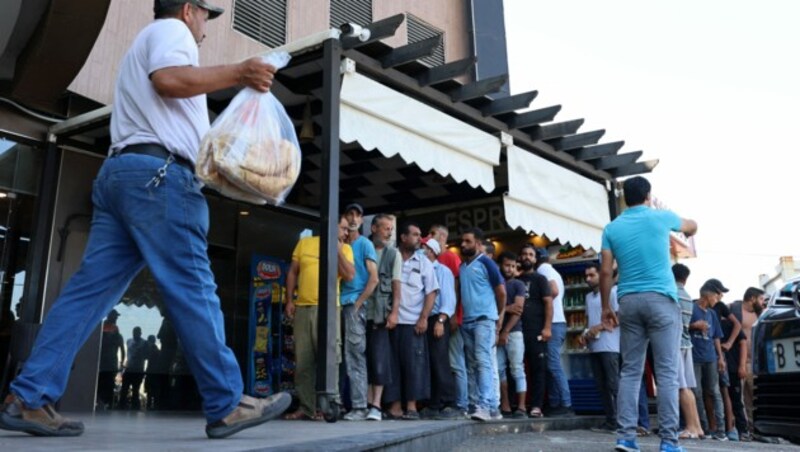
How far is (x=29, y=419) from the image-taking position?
277cm

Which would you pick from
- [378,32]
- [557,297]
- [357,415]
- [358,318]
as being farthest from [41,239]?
[557,297]

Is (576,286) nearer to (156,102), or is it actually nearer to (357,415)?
(357,415)

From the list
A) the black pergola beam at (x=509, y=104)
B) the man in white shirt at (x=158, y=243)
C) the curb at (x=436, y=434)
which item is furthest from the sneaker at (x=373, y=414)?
the black pergola beam at (x=509, y=104)

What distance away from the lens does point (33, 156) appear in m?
7.59

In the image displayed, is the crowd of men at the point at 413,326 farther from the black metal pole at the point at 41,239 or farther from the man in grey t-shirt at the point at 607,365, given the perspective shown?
the black metal pole at the point at 41,239

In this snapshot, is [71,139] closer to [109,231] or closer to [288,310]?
[288,310]

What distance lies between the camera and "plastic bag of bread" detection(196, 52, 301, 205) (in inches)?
108

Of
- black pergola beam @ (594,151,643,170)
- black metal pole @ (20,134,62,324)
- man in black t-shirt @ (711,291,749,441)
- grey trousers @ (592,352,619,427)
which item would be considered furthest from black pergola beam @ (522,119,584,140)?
black metal pole @ (20,134,62,324)

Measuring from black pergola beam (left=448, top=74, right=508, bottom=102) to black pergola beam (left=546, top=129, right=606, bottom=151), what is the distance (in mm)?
1974

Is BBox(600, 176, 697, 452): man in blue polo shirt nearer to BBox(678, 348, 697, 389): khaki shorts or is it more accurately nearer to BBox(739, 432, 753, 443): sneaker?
BBox(678, 348, 697, 389): khaki shorts

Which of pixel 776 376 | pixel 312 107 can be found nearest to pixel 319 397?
pixel 776 376

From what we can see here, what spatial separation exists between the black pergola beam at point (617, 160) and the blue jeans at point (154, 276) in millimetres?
7672

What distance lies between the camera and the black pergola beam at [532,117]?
796 cm

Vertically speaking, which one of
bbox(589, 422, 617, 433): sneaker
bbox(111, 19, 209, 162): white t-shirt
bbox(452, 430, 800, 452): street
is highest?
bbox(111, 19, 209, 162): white t-shirt
